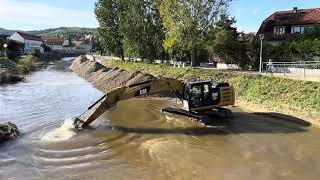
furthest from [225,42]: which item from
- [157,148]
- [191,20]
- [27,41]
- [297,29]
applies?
[27,41]

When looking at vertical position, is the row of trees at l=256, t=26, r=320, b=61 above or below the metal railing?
above

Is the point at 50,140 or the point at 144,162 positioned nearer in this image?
the point at 144,162

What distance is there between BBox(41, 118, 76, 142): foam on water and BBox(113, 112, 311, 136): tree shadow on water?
2.58 meters

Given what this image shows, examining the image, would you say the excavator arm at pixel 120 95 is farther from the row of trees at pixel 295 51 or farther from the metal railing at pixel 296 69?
the row of trees at pixel 295 51

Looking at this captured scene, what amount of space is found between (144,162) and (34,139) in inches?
277

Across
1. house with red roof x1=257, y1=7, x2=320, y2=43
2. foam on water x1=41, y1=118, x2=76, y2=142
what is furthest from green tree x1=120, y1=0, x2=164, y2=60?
foam on water x1=41, y1=118, x2=76, y2=142

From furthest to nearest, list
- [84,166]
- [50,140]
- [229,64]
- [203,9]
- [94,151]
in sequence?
[229,64]
[203,9]
[50,140]
[94,151]
[84,166]

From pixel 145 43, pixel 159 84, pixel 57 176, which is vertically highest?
pixel 145 43

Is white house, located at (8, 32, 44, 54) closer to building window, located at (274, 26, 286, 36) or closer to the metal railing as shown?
building window, located at (274, 26, 286, 36)

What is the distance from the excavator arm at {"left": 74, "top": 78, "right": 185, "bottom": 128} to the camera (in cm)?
2450

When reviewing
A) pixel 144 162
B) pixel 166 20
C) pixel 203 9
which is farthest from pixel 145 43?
pixel 144 162

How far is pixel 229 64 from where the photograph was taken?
50625 mm

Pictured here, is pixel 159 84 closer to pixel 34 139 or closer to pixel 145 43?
pixel 34 139

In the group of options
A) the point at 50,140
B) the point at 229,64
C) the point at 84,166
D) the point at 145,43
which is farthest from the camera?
the point at 145,43
